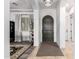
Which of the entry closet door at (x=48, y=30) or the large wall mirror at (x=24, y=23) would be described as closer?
A: the entry closet door at (x=48, y=30)

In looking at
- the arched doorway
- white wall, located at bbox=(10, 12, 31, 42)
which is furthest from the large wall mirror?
the arched doorway

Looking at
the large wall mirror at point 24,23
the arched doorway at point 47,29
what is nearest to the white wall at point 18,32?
the large wall mirror at point 24,23

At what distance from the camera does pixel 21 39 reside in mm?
15344

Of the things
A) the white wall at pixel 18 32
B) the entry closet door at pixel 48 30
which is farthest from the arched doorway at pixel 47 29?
the white wall at pixel 18 32

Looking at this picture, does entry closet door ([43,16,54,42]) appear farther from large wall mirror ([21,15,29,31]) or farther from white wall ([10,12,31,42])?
large wall mirror ([21,15,29,31])

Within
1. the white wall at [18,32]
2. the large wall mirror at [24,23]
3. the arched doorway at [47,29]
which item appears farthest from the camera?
the large wall mirror at [24,23]

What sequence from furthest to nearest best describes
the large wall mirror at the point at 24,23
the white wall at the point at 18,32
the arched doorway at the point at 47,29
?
the large wall mirror at the point at 24,23
the white wall at the point at 18,32
the arched doorway at the point at 47,29

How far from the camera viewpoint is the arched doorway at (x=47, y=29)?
13984 millimetres

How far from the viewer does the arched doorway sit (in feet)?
45.9

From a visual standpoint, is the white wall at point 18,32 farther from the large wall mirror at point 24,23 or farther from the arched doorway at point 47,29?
the arched doorway at point 47,29
